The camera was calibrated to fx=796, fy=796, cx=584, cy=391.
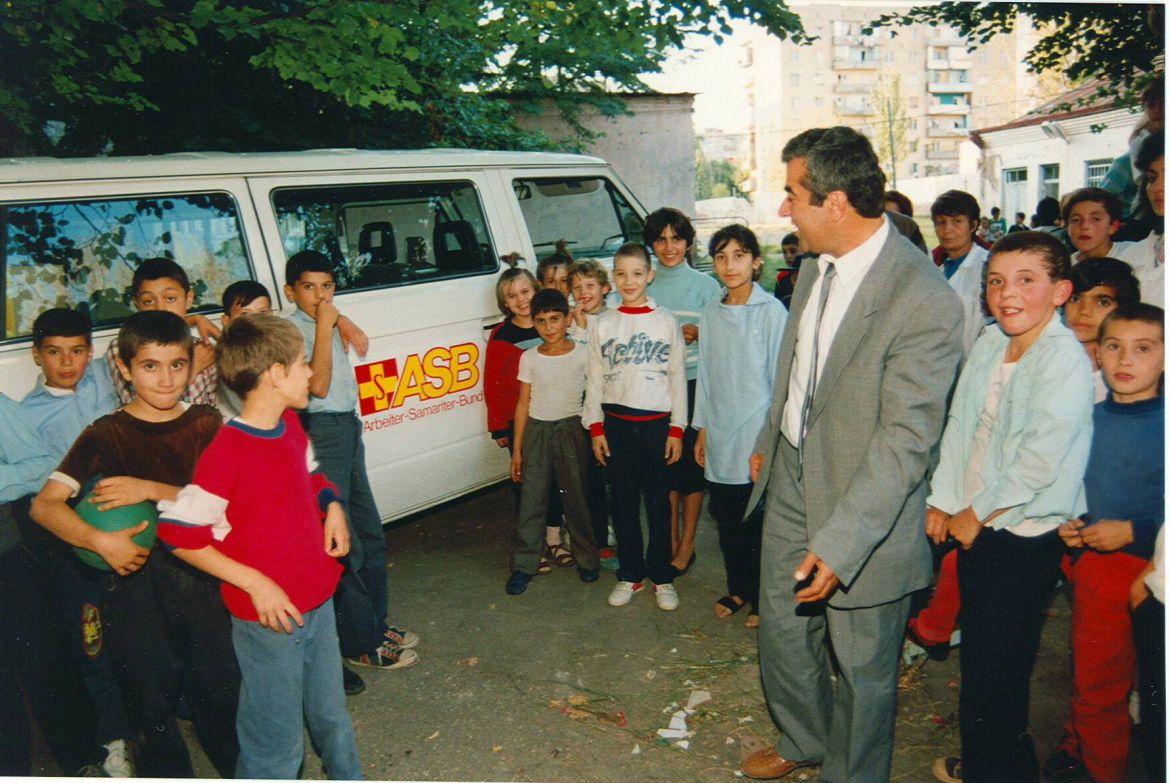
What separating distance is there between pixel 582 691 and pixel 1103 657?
1862 mm

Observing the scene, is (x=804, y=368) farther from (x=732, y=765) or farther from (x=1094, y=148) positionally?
Result: (x=1094, y=148)

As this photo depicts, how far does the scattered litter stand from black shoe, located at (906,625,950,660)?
0.94 metres

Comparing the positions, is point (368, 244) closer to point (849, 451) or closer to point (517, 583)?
point (517, 583)

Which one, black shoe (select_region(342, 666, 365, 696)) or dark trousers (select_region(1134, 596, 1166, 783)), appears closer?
dark trousers (select_region(1134, 596, 1166, 783))

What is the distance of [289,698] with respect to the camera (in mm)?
2199

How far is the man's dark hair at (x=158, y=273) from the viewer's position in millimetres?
3058

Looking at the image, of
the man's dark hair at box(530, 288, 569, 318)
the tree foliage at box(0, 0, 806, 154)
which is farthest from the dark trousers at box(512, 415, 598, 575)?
the tree foliage at box(0, 0, 806, 154)

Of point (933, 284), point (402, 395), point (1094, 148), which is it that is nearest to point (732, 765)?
point (933, 284)

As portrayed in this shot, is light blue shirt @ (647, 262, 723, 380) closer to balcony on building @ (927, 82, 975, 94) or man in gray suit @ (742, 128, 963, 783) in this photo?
man in gray suit @ (742, 128, 963, 783)

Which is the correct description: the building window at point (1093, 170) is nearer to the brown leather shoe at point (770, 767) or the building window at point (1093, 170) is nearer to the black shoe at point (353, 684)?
the brown leather shoe at point (770, 767)

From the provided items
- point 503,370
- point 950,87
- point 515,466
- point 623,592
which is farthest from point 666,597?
point 950,87

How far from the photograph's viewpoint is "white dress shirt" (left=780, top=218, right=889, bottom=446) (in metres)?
2.34

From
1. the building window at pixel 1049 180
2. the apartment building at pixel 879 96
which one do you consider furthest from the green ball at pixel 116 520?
the apartment building at pixel 879 96

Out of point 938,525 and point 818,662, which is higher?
point 938,525
